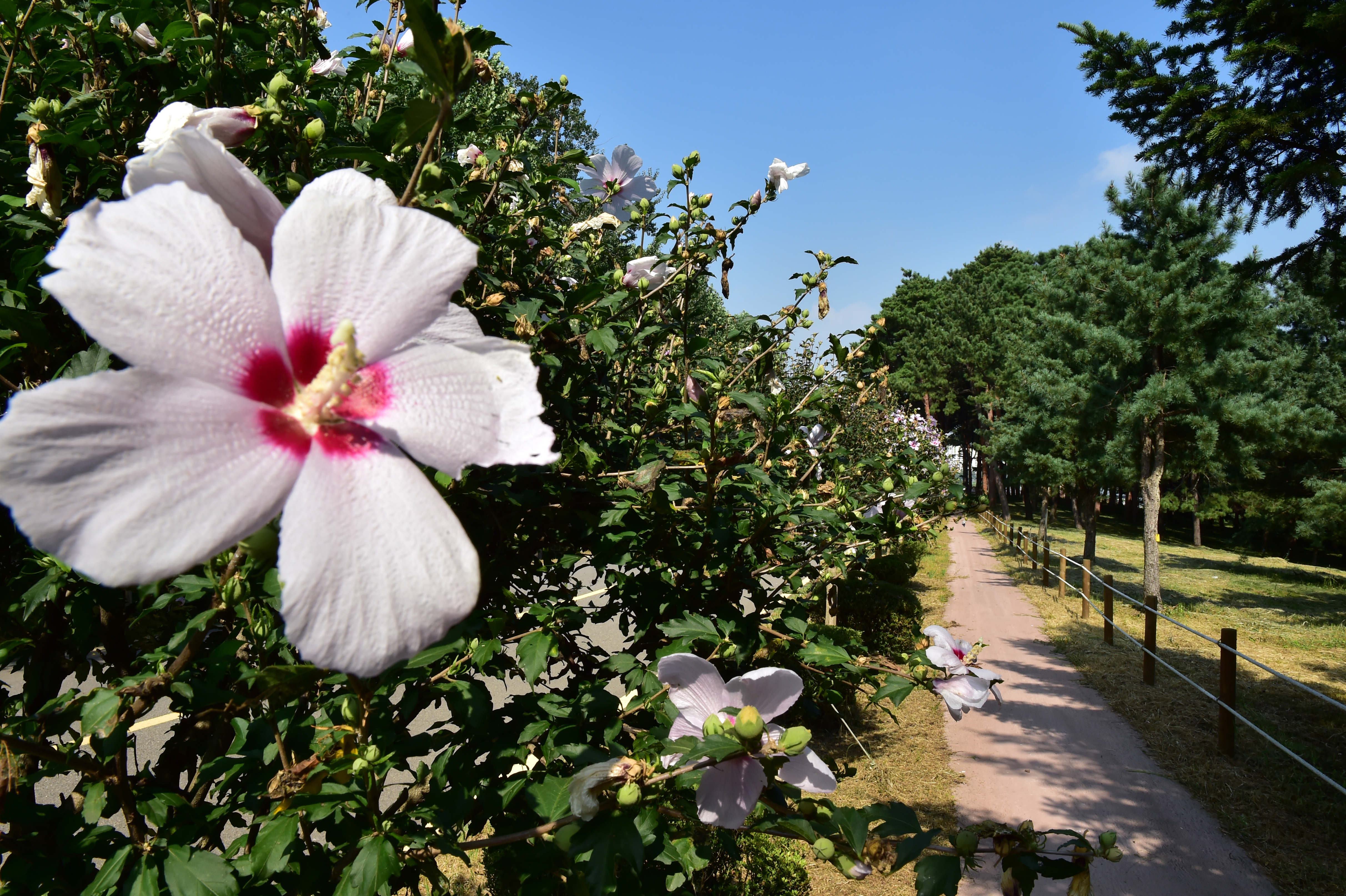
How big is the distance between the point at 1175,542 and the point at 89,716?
3411 centimetres

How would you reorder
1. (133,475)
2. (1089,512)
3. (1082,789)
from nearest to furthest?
(133,475) → (1082,789) → (1089,512)

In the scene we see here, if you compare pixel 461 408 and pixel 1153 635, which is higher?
pixel 461 408

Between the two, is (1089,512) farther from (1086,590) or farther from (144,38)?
(144,38)

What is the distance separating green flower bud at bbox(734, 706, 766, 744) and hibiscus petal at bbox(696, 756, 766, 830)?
10 cm

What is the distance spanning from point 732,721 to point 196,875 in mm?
887

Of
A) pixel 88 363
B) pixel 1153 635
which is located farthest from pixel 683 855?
pixel 1153 635

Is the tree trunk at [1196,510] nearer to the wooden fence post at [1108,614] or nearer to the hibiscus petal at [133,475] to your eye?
the wooden fence post at [1108,614]

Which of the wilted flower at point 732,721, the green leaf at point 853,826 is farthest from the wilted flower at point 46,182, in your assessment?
the green leaf at point 853,826

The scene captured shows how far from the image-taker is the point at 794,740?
922 millimetres

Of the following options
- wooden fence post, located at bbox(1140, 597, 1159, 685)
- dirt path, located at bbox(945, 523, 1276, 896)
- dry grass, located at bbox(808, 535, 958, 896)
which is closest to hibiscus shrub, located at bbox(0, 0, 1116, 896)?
dry grass, located at bbox(808, 535, 958, 896)

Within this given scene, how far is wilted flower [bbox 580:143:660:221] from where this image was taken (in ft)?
7.26

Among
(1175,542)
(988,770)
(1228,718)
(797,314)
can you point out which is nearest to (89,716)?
(797,314)

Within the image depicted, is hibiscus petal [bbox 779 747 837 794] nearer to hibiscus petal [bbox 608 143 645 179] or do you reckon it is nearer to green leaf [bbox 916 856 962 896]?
green leaf [bbox 916 856 962 896]

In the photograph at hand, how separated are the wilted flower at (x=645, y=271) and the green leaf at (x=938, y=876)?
1.32 meters
